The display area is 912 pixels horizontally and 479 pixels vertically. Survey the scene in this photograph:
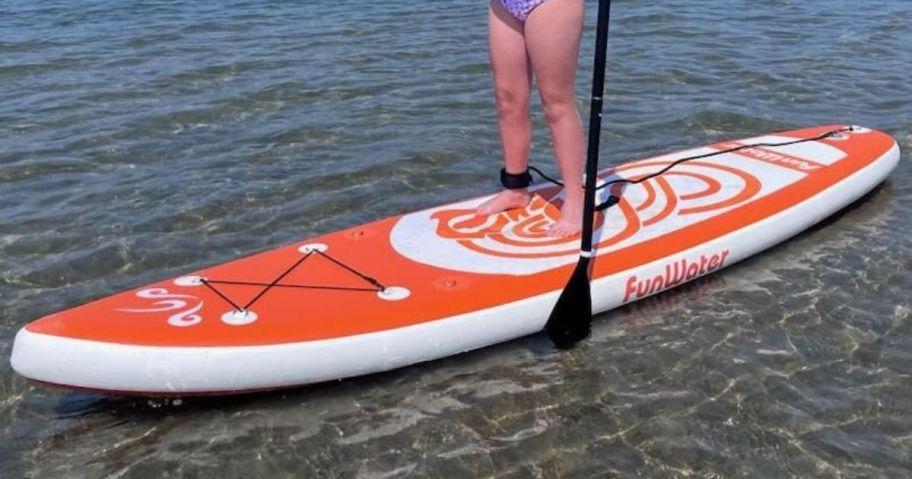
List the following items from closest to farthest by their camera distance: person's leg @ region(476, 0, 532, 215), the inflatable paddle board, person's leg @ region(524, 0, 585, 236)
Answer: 1. the inflatable paddle board
2. person's leg @ region(524, 0, 585, 236)
3. person's leg @ region(476, 0, 532, 215)

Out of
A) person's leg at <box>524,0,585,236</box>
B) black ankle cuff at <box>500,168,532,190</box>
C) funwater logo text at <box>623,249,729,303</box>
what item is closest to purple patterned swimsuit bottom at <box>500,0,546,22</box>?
person's leg at <box>524,0,585,236</box>

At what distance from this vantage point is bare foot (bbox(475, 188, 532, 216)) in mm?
5227

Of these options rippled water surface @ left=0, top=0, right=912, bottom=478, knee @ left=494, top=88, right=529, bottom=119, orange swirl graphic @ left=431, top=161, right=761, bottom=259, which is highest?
knee @ left=494, top=88, right=529, bottom=119

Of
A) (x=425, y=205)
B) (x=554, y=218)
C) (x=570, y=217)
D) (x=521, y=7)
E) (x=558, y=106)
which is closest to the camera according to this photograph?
(x=521, y=7)

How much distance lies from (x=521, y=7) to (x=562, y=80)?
426mm

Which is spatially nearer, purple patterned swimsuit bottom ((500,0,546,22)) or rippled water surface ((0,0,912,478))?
rippled water surface ((0,0,912,478))

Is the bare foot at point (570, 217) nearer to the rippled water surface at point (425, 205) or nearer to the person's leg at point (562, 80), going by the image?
the person's leg at point (562, 80)

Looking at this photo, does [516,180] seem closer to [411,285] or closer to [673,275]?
[673,275]

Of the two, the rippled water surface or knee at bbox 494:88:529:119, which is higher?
knee at bbox 494:88:529:119

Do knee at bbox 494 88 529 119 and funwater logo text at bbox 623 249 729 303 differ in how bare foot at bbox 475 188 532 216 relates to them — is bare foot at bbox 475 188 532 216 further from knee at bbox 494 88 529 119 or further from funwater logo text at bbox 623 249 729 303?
funwater logo text at bbox 623 249 729 303

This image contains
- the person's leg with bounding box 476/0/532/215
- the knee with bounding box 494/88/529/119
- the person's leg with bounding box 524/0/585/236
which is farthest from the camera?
the knee with bounding box 494/88/529/119

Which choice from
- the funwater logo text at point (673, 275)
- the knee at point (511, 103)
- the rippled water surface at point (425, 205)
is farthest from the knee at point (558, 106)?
the rippled water surface at point (425, 205)

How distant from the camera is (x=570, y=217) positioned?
16.3ft

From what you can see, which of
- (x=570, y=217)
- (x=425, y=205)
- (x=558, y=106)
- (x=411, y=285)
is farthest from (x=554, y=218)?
(x=425, y=205)
